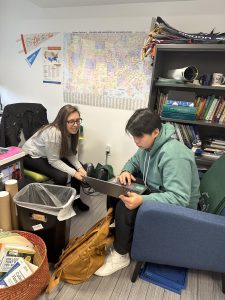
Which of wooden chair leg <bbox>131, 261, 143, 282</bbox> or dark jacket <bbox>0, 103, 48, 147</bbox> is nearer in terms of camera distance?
wooden chair leg <bbox>131, 261, 143, 282</bbox>

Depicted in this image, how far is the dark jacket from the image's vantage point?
2.23m

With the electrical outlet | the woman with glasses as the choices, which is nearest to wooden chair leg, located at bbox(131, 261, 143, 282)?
the woman with glasses

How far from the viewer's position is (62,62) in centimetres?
268

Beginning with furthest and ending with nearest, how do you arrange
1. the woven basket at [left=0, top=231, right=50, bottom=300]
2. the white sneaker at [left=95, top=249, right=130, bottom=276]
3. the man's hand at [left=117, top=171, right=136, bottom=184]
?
the man's hand at [left=117, top=171, right=136, bottom=184], the white sneaker at [left=95, top=249, right=130, bottom=276], the woven basket at [left=0, top=231, right=50, bottom=300]

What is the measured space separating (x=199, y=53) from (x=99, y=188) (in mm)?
1642

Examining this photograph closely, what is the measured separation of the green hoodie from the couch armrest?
8 cm

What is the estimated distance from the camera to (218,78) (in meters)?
1.95

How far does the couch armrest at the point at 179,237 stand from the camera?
116 centimetres

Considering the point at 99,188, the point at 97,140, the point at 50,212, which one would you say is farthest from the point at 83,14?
the point at 50,212

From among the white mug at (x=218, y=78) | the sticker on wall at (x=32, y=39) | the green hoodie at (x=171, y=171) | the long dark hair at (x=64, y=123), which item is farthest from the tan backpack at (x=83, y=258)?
the sticker on wall at (x=32, y=39)

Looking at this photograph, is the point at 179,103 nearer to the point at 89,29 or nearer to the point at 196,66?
the point at 196,66

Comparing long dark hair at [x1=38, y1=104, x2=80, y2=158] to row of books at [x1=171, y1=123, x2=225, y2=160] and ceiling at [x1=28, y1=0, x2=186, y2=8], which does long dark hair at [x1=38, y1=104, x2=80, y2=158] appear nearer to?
row of books at [x1=171, y1=123, x2=225, y2=160]

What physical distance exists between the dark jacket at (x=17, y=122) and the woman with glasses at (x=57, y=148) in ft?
0.83

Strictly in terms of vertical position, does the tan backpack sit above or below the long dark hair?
below
